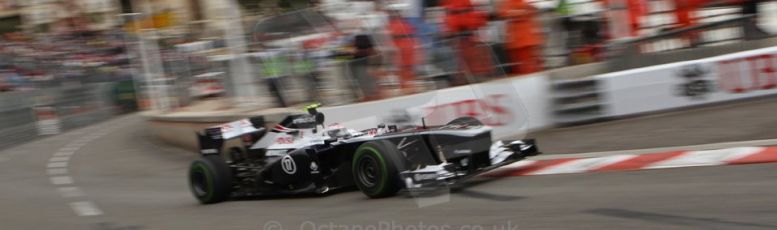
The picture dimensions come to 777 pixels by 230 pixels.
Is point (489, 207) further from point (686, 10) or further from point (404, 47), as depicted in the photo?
point (686, 10)

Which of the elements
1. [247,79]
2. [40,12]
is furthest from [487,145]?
[40,12]

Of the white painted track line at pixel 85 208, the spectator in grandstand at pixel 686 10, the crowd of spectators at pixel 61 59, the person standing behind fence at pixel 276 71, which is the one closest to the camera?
the white painted track line at pixel 85 208

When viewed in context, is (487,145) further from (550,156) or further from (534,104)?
(534,104)

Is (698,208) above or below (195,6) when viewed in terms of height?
below

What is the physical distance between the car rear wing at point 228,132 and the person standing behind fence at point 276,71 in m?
3.04

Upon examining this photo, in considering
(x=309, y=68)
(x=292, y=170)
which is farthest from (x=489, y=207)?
(x=309, y=68)

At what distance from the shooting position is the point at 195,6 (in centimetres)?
1878

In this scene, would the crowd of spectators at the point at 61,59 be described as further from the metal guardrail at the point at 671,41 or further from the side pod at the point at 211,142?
the metal guardrail at the point at 671,41

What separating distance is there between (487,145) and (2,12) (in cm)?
3189

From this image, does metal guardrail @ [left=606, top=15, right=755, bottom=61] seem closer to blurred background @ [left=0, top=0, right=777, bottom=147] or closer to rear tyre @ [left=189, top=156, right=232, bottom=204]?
blurred background @ [left=0, top=0, right=777, bottom=147]

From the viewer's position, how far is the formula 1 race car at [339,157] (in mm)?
7613

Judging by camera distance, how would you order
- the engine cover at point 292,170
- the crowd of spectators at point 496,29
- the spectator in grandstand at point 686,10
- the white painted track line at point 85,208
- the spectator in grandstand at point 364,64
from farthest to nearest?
the spectator in grandstand at point 686,10, the crowd of spectators at point 496,29, the spectator in grandstand at point 364,64, the white painted track line at point 85,208, the engine cover at point 292,170

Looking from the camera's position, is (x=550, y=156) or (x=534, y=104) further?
(x=534, y=104)

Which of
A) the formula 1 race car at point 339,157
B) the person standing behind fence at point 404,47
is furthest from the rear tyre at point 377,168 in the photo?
the person standing behind fence at point 404,47
